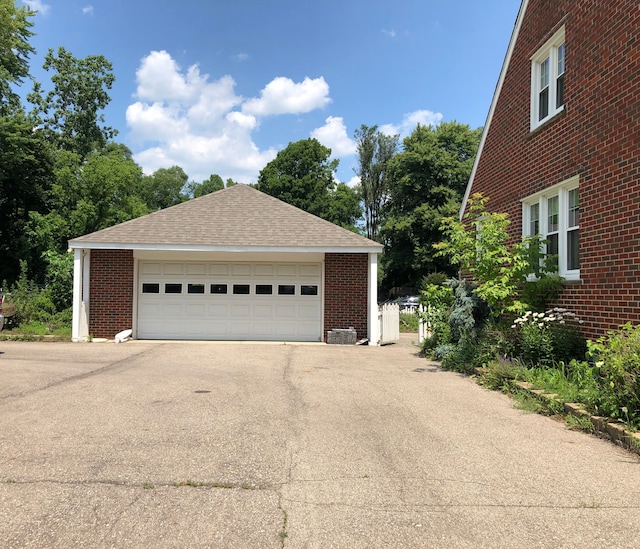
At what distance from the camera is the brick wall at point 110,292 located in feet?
48.0

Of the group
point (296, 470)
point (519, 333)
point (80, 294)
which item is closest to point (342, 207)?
point (80, 294)

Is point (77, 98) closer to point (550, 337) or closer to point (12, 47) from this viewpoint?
point (12, 47)

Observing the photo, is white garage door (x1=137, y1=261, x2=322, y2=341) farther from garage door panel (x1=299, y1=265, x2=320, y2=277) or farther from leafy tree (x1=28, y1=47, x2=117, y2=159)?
leafy tree (x1=28, y1=47, x2=117, y2=159)

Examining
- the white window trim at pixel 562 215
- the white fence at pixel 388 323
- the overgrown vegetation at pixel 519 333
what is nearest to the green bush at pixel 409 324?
the white fence at pixel 388 323

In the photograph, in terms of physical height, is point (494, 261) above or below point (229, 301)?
above

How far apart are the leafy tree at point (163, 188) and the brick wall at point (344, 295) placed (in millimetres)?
48322

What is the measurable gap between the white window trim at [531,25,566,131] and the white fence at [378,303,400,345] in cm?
675

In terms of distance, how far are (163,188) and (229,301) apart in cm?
4893

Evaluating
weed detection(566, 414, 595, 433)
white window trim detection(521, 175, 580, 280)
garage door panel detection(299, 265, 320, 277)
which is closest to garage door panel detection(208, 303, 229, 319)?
garage door panel detection(299, 265, 320, 277)

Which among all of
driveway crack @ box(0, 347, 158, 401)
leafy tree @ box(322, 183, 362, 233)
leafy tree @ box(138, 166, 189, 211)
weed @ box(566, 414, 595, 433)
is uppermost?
leafy tree @ box(138, 166, 189, 211)

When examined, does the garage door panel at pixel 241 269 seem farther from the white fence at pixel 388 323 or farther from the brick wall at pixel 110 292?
the white fence at pixel 388 323

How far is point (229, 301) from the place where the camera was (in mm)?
15023

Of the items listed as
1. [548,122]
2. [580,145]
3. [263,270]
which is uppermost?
[548,122]

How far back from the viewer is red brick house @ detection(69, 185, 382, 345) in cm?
1455
